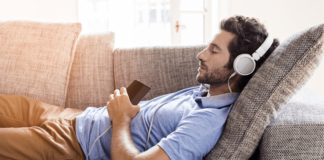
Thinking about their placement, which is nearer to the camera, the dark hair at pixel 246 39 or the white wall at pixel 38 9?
the dark hair at pixel 246 39

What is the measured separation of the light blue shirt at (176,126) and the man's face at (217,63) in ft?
0.29

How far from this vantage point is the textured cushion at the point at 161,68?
1345mm

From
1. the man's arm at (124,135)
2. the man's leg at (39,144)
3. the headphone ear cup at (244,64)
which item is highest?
the headphone ear cup at (244,64)

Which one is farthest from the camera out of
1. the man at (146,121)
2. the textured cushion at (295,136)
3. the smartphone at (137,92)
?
the smartphone at (137,92)

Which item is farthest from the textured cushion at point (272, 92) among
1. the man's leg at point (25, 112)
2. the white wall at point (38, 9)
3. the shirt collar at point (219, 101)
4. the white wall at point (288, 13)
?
the white wall at point (38, 9)

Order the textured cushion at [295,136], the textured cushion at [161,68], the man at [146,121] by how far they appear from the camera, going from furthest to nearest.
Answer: the textured cushion at [161,68] → the man at [146,121] → the textured cushion at [295,136]

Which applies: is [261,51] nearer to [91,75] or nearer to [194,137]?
[194,137]

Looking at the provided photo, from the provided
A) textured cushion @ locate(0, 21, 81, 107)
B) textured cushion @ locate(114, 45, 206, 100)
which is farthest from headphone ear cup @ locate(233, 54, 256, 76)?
textured cushion @ locate(0, 21, 81, 107)

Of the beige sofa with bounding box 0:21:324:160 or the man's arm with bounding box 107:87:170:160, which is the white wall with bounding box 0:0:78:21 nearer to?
the beige sofa with bounding box 0:21:324:160

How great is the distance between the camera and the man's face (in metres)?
1.00

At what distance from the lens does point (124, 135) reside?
87cm

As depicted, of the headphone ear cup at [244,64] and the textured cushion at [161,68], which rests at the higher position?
the headphone ear cup at [244,64]

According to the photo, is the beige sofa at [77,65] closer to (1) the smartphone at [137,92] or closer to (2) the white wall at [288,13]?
(1) the smartphone at [137,92]

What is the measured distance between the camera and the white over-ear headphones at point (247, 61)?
93 cm
